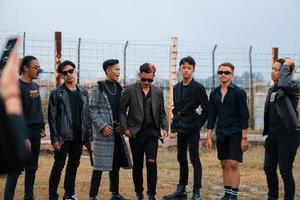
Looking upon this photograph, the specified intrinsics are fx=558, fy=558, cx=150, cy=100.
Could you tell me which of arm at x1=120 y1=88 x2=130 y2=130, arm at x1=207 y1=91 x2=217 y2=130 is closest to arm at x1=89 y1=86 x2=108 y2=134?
arm at x1=120 y1=88 x2=130 y2=130

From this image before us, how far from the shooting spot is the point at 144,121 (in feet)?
23.8

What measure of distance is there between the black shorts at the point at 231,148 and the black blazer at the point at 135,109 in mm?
789

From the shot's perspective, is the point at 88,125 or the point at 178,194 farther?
the point at 178,194

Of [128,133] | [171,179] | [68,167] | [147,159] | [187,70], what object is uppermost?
[187,70]

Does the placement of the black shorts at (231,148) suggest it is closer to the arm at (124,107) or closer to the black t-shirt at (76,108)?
the arm at (124,107)

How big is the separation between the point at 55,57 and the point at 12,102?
31.6 feet

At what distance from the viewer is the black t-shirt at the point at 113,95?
721 cm

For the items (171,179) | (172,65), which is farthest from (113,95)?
(172,65)

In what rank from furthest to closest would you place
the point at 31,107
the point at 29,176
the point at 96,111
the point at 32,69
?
the point at 96,111 < the point at 29,176 < the point at 32,69 < the point at 31,107

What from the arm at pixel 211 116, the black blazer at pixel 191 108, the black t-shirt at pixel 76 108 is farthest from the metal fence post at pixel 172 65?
the black t-shirt at pixel 76 108

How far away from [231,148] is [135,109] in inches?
52.6

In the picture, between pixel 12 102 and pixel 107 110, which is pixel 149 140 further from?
pixel 12 102

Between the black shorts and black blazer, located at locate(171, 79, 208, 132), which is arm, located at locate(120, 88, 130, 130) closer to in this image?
black blazer, located at locate(171, 79, 208, 132)

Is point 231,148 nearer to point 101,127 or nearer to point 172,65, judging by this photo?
point 101,127
